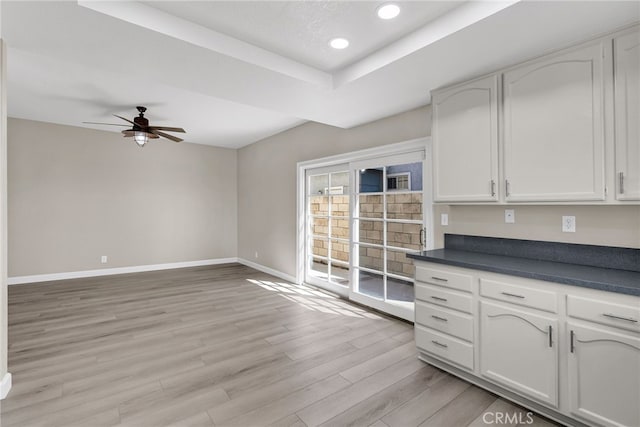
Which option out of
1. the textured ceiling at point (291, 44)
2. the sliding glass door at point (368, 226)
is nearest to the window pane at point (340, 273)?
the sliding glass door at point (368, 226)

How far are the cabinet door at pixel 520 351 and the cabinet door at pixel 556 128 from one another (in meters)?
0.84

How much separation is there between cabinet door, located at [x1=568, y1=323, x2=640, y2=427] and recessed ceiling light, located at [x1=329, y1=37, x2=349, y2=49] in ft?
7.82

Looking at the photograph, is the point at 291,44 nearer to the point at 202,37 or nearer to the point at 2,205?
the point at 202,37

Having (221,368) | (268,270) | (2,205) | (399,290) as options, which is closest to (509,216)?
(399,290)

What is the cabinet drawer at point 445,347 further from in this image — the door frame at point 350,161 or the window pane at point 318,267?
the window pane at point 318,267

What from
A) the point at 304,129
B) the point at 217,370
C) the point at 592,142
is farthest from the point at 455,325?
the point at 304,129

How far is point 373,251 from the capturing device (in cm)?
389

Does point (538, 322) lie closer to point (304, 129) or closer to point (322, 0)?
point (322, 0)

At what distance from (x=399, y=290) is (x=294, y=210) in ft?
7.71

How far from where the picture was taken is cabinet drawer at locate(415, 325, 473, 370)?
7.33 ft

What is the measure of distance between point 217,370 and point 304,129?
146 inches

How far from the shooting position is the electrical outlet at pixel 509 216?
100 inches

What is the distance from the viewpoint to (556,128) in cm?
206

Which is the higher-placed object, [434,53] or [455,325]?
[434,53]
